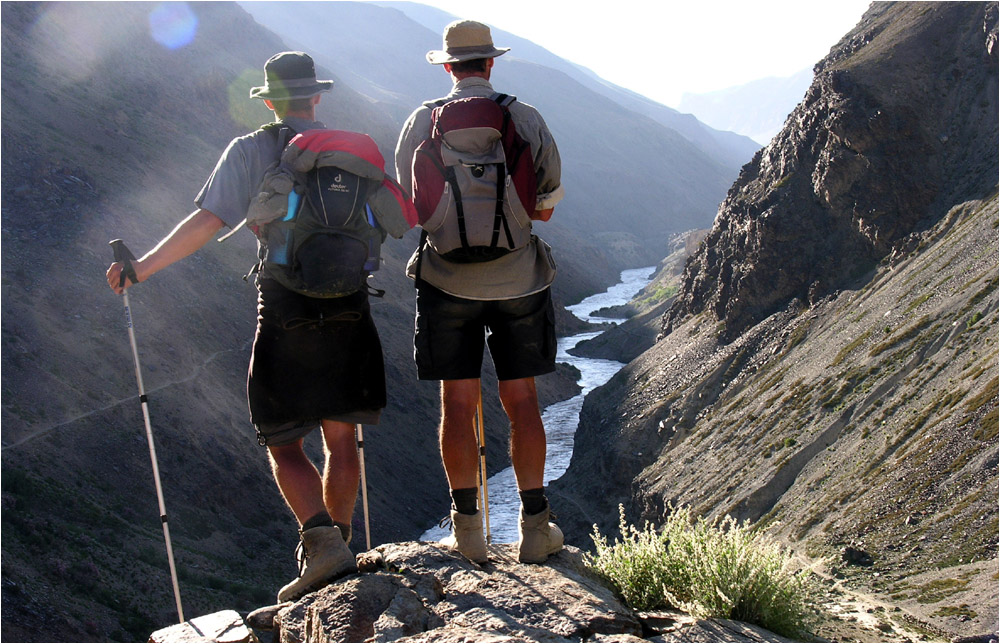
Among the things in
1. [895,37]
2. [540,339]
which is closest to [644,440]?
[895,37]

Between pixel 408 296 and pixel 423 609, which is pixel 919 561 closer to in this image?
pixel 423 609

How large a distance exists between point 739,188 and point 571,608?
1958 inches

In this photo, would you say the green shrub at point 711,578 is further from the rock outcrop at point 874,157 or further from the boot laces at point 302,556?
the rock outcrop at point 874,157

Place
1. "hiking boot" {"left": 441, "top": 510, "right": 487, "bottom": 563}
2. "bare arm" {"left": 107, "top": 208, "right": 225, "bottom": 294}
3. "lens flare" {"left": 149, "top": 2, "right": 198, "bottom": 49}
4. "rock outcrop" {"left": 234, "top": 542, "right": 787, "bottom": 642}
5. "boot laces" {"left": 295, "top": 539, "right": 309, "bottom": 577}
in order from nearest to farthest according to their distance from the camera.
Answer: "rock outcrop" {"left": 234, "top": 542, "right": 787, "bottom": 642}
"bare arm" {"left": 107, "top": 208, "right": 225, "bottom": 294}
"boot laces" {"left": 295, "top": 539, "right": 309, "bottom": 577}
"hiking boot" {"left": 441, "top": 510, "right": 487, "bottom": 563}
"lens flare" {"left": 149, "top": 2, "right": 198, "bottom": 49}

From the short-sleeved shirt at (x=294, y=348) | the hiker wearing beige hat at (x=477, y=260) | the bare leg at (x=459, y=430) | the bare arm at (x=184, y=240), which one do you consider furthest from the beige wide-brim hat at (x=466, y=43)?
the bare leg at (x=459, y=430)

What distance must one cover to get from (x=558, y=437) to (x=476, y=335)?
160 ft

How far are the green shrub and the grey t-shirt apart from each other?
9.01 ft

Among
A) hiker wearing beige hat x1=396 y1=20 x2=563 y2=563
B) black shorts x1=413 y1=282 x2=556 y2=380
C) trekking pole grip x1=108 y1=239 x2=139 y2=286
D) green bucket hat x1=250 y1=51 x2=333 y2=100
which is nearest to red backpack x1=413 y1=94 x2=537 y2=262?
hiker wearing beige hat x1=396 y1=20 x2=563 y2=563

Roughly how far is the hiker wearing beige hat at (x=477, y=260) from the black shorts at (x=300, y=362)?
1.42 feet

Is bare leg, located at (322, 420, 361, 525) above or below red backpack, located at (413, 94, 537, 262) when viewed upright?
below

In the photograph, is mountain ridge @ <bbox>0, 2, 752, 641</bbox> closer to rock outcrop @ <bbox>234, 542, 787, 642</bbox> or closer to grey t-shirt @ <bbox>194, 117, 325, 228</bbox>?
rock outcrop @ <bbox>234, 542, 787, 642</bbox>

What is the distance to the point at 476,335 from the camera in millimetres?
5551

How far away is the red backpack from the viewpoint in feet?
17.1

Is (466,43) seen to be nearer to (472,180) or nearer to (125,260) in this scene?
(472,180)
